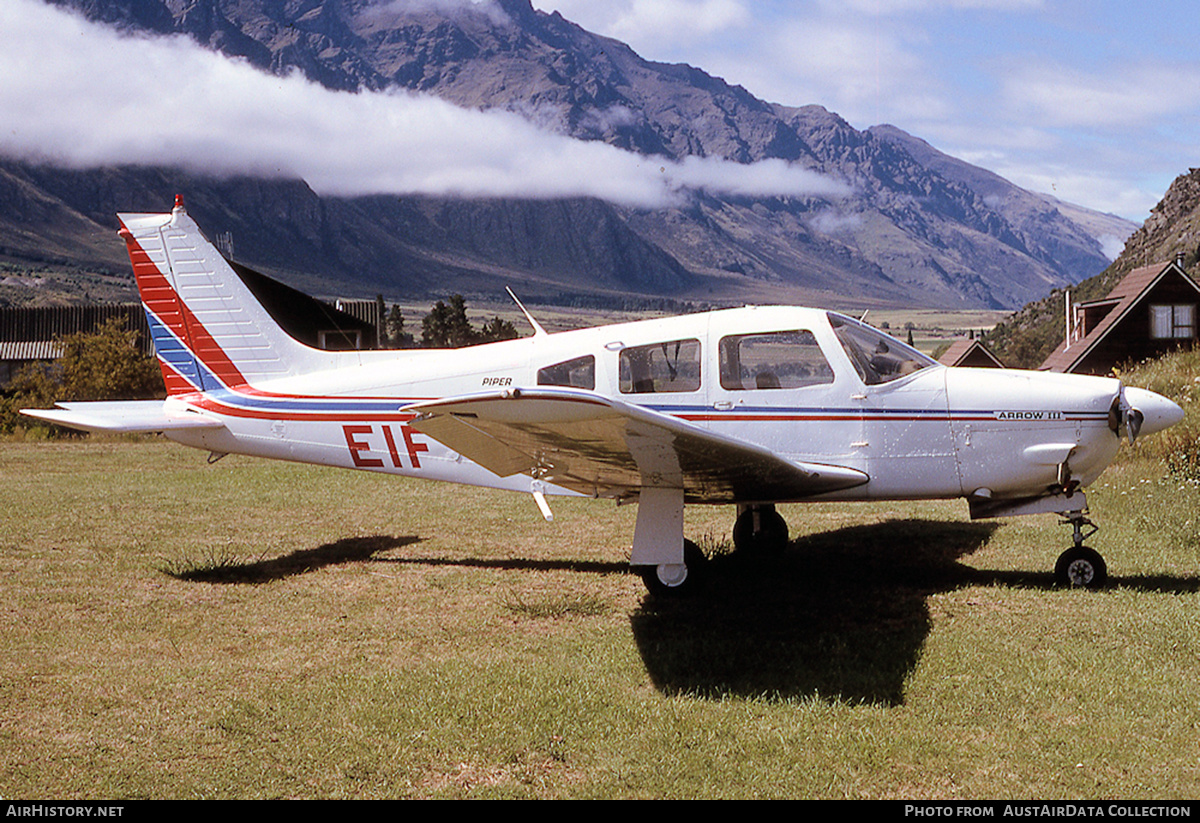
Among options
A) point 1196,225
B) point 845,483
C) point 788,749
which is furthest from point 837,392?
point 1196,225

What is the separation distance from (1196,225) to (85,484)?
93.5 metres

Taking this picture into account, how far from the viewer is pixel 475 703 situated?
5887 millimetres

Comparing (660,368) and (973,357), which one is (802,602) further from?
(973,357)

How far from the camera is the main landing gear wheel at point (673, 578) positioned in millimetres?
7879

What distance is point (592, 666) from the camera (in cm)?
651

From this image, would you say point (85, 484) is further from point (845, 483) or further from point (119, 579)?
point (845, 483)

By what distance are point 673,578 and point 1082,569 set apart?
10.8 ft

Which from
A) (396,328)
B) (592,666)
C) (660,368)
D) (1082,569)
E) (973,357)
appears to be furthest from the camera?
(396,328)

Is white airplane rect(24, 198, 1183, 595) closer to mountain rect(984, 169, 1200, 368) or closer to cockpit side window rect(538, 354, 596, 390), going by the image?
cockpit side window rect(538, 354, 596, 390)

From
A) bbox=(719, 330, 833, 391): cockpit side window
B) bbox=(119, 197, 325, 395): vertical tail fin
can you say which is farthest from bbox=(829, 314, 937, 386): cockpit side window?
bbox=(119, 197, 325, 395): vertical tail fin

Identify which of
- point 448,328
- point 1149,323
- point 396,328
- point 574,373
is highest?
point 396,328

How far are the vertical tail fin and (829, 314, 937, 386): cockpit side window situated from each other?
5.47 m

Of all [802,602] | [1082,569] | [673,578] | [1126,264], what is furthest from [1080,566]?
[1126,264]

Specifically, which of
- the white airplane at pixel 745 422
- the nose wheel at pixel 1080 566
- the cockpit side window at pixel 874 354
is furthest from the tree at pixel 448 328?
the nose wheel at pixel 1080 566
